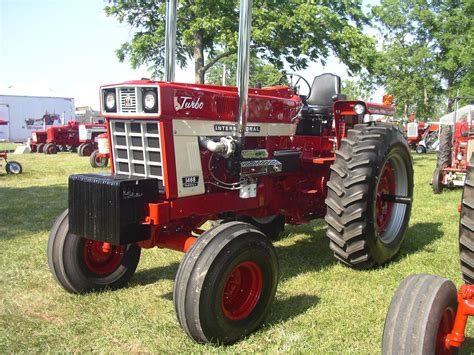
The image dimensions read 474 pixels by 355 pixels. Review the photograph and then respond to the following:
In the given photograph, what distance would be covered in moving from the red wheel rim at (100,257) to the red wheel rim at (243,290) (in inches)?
52.6

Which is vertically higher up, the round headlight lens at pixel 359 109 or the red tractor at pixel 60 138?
the round headlight lens at pixel 359 109

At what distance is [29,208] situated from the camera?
8.34m

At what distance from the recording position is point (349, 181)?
14.4 feet

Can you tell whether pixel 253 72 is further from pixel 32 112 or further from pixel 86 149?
pixel 32 112

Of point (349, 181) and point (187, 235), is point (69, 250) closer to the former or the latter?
point (187, 235)

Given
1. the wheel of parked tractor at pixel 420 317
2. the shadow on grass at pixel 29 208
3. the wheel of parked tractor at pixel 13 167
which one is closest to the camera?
the wheel of parked tractor at pixel 420 317

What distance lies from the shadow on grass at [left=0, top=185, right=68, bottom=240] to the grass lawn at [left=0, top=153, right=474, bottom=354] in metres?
0.41

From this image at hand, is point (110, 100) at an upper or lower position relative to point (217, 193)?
upper

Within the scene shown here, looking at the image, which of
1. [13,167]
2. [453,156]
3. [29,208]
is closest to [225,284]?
[29,208]

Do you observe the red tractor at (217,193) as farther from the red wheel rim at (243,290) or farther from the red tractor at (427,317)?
the red tractor at (427,317)

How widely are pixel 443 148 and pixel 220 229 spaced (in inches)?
339

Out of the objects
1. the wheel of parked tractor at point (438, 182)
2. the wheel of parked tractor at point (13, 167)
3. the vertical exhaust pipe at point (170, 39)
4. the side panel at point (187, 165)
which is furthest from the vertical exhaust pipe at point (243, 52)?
the wheel of parked tractor at point (13, 167)

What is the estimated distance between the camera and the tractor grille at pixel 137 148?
3609 mm

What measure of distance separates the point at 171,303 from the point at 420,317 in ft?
7.41
